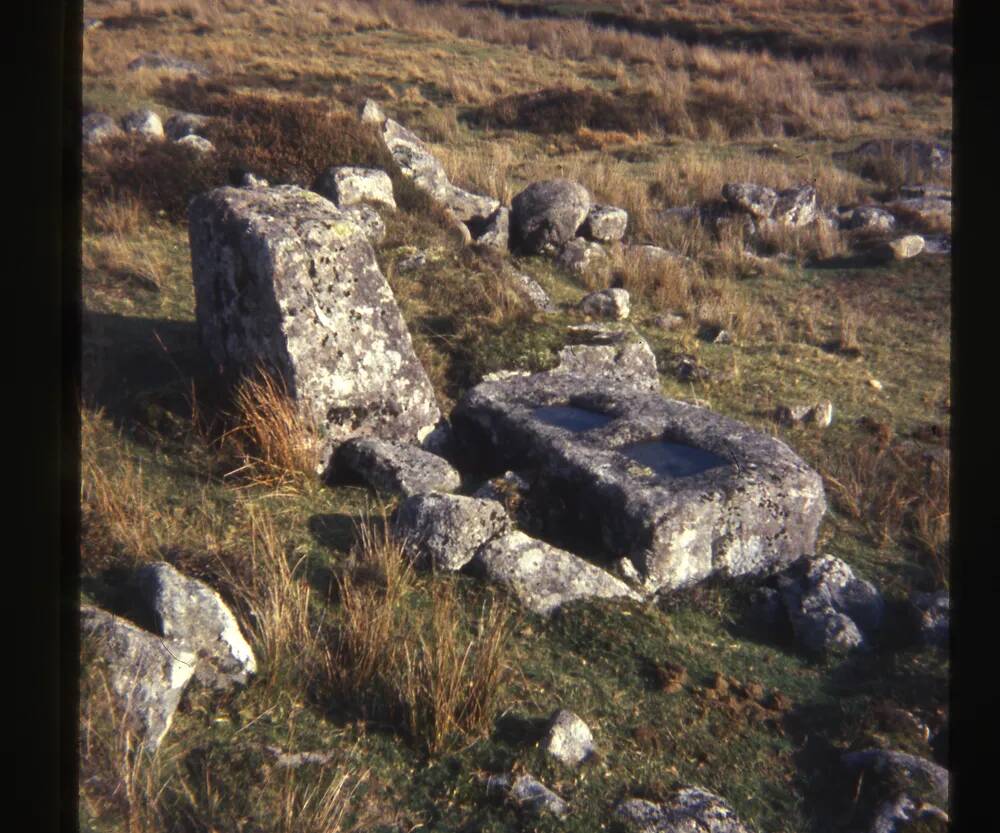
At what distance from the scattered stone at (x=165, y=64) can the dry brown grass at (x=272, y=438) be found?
57.6 feet

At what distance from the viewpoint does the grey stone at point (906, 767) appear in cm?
340

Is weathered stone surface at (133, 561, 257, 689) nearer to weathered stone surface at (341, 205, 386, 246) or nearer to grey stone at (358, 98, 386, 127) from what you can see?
weathered stone surface at (341, 205, 386, 246)

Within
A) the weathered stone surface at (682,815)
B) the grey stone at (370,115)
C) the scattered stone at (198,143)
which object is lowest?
the weathered stone surface at (682,815)

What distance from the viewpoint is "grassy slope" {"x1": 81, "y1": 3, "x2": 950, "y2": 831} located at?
3266 mm

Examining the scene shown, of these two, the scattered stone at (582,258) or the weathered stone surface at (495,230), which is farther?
the weathered stone surface at (495,230)

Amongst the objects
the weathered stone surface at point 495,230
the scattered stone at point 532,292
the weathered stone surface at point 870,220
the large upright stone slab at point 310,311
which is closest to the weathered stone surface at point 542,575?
the large upright stone slab at point 310,311

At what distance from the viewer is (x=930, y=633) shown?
14.9 ft

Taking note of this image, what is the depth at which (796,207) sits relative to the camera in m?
13.3

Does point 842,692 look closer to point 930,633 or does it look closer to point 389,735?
point 930,633

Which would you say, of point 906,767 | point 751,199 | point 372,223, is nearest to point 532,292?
point 372,223

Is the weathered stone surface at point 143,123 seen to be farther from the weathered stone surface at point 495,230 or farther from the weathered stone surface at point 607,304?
the weathered stone surface at point 607,304

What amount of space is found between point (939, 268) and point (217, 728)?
11040mm

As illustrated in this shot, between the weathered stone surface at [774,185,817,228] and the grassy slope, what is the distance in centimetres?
148

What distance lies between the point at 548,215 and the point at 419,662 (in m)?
8.16
